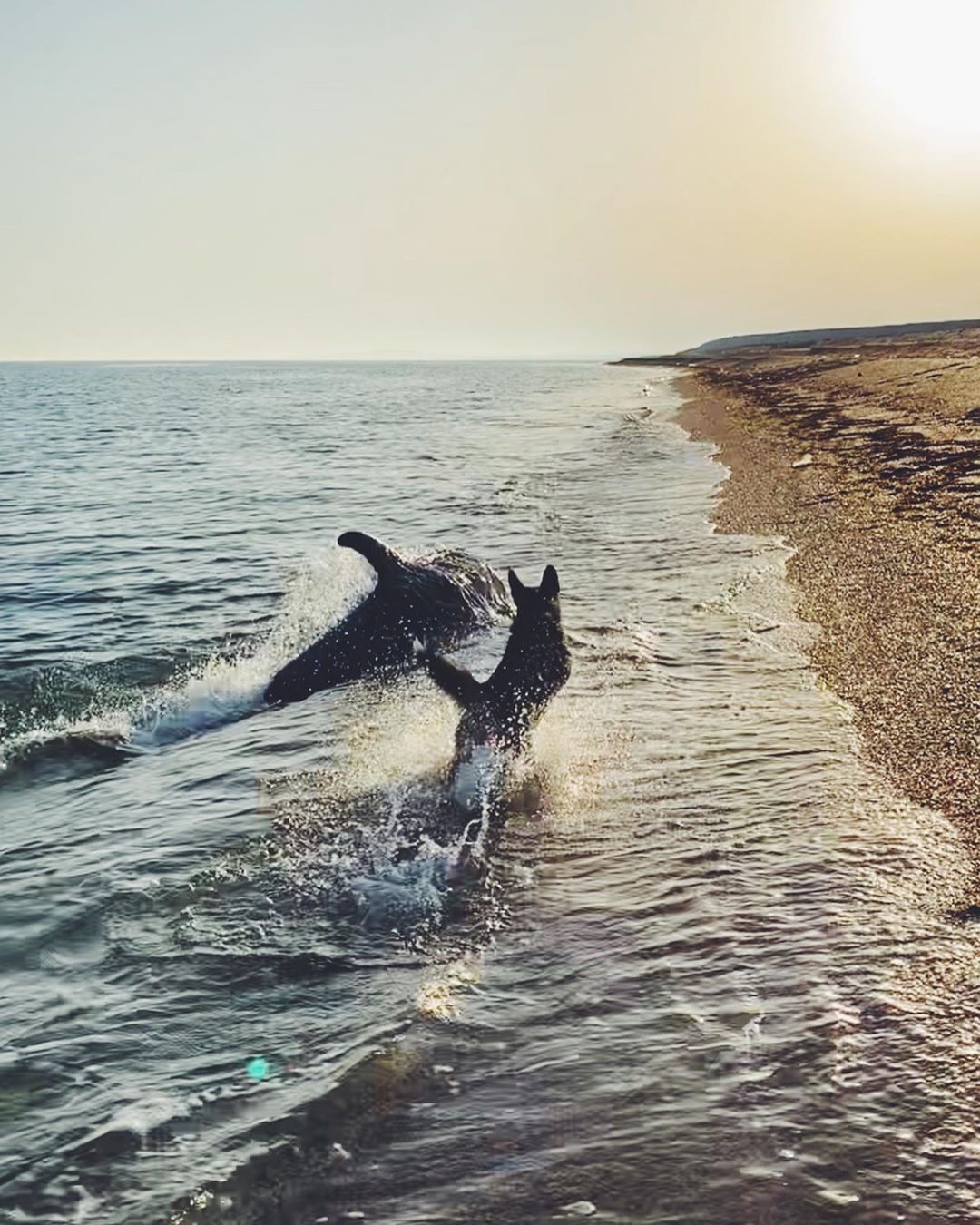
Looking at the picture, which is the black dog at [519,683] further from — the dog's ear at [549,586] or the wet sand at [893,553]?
the wet sand at [893,553]

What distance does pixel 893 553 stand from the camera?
1525 cm

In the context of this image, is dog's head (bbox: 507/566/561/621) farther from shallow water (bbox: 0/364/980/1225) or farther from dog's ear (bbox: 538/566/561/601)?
shallow water (bbox: 0/364/980/1225)

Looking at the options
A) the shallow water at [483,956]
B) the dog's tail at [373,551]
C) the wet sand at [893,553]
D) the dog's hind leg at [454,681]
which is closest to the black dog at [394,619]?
the dog's tail at [373,551]

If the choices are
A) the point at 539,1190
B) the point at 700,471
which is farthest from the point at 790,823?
the point at 700,471

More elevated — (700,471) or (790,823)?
(700,471)

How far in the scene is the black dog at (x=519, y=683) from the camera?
370 inches

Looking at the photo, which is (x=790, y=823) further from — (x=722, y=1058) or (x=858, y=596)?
(x=858, y=596)

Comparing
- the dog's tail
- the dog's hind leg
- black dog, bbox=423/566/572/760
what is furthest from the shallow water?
the dog's tail

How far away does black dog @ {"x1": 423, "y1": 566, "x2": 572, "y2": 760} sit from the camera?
9391 mm

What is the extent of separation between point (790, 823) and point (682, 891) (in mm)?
1258

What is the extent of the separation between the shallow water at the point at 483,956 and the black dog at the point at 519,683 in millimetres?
379

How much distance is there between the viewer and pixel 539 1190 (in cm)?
422

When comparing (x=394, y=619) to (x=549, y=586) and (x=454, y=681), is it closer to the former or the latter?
(x=549, y=586)

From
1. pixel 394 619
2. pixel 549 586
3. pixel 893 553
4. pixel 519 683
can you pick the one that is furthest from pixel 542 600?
pixel 893 553
